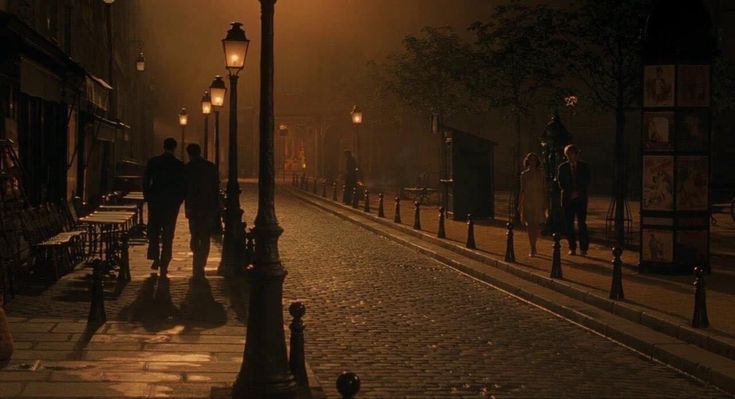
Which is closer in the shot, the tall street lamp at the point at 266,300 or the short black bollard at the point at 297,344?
the tall street lamp at the point at 266,300

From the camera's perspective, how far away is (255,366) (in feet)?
22.0

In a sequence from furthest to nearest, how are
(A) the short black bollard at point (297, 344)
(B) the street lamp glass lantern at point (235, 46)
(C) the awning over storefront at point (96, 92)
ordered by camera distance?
(C) the awning over storefront at point (96, 92) < (B) the street lamp glass lantern at point (235, 46) < (A) the short black bollard at point (297, 344)

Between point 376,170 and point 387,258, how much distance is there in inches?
1957

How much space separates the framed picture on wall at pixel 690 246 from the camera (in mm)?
14750

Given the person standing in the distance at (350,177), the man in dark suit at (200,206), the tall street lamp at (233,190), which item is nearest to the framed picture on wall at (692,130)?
the tall street lamp at (233,190)

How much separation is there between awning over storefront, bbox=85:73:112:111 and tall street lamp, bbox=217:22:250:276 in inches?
106

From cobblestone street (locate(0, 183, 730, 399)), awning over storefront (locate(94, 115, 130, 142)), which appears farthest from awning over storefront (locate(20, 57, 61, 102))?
awning over storefront (locate(94, 115, 130, 142))

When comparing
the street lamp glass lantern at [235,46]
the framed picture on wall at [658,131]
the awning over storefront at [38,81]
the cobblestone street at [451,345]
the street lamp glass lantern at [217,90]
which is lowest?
the cobblestone street at [451,345]

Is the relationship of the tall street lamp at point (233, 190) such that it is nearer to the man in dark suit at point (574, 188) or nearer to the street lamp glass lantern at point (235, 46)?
the street lamp glass lantern at point (235, 46)

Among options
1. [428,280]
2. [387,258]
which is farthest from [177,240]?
[428,280]

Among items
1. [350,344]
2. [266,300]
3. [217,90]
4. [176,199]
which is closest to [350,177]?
[217,90]

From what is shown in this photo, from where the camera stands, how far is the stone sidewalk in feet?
24.1

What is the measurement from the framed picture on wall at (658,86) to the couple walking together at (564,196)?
2781 millimetres

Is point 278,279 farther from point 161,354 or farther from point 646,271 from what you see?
point 646,271
